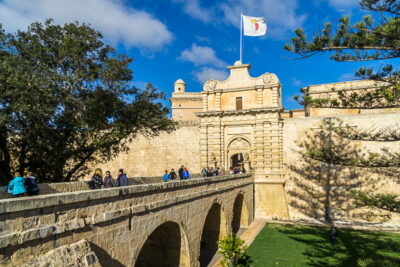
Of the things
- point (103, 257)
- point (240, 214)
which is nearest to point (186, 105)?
point (240, 214)

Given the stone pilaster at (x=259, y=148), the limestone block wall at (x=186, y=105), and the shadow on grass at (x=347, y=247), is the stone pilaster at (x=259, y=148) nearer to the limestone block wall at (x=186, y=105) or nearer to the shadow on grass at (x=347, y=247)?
the shadow on grass at (x=347, y=247)

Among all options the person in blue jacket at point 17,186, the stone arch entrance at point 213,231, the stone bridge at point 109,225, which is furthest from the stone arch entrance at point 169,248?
the person in blue jacket at point 17,186

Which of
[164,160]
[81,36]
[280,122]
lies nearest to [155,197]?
[81,36]

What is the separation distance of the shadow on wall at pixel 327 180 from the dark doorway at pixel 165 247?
12.1 metres

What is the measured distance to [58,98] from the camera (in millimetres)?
9859

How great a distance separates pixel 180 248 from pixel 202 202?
6.08 feet

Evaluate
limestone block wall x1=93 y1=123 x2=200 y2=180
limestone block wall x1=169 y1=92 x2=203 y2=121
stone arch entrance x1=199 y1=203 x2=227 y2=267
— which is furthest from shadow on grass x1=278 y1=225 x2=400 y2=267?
limestone block wall x1=169 y1=92 x2=203 y2=121

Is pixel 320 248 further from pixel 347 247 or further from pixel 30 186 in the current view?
pixel 30 186

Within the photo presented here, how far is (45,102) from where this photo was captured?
9.71 metres

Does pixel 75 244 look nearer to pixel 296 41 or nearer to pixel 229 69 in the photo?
pixel 296 41

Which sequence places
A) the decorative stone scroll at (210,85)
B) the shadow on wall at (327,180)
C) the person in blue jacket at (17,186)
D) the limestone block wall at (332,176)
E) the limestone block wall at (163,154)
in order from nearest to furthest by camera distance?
the person in blue jacket at (17,186) < the limestone block wall at (332,176) < the shadow on wall at (327,180) < the decorative stone scroll at (210,85) < the limestone block wall at (163,154)

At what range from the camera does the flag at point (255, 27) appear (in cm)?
1885

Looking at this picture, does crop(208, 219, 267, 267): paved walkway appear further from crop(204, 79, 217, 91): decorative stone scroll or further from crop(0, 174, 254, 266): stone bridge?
crop(204, 79, 217, 91): decorative stone scroll

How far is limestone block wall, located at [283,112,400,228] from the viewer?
57.2 feet
